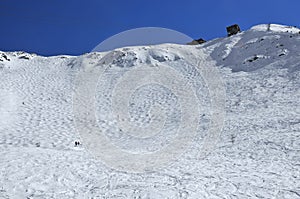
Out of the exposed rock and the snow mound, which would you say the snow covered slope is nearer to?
the snow mound

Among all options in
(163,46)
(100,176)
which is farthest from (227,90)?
(163,46)

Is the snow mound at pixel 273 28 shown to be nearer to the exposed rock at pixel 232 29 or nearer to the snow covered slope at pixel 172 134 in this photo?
the snow covered slope at pixel 172 134

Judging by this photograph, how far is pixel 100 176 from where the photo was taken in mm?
9195

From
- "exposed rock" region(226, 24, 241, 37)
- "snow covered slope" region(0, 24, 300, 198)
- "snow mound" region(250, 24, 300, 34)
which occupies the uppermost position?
"exposed rock" region(226, 24, 241, 37)

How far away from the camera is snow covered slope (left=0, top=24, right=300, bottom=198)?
7980 millimetres

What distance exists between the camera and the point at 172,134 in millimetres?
14109

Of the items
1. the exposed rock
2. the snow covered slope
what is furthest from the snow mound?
the exposed rock

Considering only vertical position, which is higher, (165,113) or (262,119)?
(165,113)

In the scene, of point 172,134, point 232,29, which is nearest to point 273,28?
point 232,29

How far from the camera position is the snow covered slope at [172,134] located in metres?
7.98

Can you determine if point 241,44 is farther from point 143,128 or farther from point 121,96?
point 143,128

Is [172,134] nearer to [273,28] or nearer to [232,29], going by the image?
[273,28]

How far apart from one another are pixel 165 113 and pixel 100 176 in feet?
28.8

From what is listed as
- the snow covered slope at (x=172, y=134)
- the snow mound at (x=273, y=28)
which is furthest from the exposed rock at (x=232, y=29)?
the snow covered slope at (x=172, y=134)
